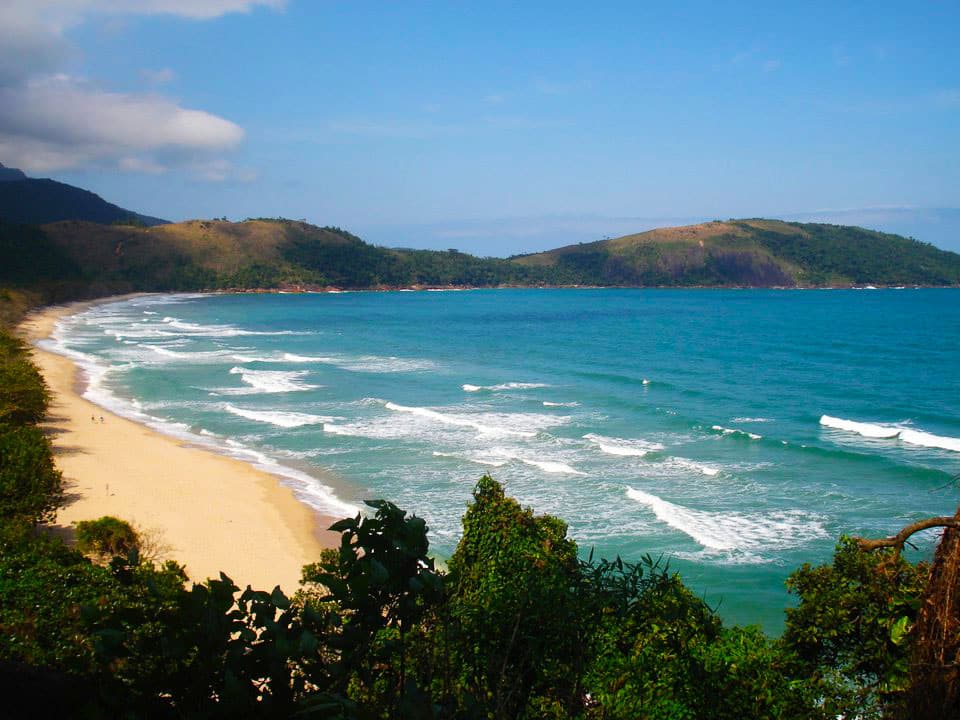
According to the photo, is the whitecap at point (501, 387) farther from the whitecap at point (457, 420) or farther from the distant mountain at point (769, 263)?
the distant mountain at point (769, 263)

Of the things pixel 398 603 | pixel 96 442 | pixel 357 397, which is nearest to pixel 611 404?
pixel 357 397

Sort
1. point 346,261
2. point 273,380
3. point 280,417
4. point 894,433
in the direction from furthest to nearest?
1. point 346,261
2. point 273,380
3. point 280,417
4. point 894,433

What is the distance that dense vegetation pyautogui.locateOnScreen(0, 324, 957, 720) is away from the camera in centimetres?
314

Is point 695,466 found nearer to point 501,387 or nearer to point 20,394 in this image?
point 501,387

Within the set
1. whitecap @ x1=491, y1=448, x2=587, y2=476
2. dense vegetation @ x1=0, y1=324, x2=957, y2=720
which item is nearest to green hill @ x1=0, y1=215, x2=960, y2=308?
whitecap @ x1=491, y1=448, x2=587, y2=476

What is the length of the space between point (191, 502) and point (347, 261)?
16196 cm

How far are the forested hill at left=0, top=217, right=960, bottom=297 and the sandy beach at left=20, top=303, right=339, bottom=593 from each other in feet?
324

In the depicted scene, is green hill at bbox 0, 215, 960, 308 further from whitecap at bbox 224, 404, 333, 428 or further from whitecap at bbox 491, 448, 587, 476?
whitecap at bbox 491, 448, 587, 476

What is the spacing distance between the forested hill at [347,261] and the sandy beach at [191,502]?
3885 inches

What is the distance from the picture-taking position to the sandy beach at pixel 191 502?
1664 centimetres

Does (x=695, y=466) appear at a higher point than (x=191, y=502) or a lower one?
higher

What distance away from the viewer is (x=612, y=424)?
30.5 meters

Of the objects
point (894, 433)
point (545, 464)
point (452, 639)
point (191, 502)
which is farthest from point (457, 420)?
point (452, 639)

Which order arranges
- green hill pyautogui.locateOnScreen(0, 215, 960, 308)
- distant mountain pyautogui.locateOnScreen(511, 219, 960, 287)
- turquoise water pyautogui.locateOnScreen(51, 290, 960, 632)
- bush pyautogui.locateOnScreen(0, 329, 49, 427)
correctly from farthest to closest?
distant mountain pyautogui.locateOnScreen(511, 219, 960, 287), green hill pyautogui.locateOnScreen(0, 215, 960, 308), bush pyautogui.locateOnScreen(0, 329, 49, 427), turquoise water pyautogui.locateOnScreen(51, 290, 960, 632)
